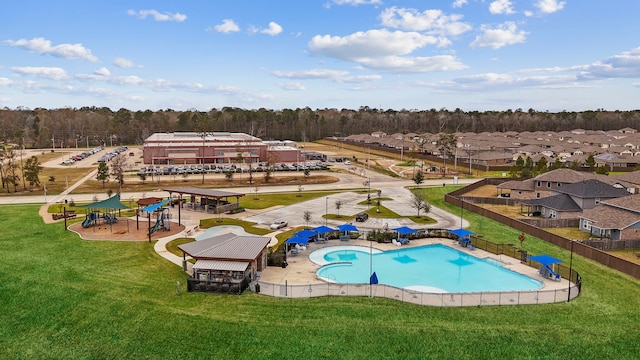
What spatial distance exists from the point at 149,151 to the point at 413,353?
307 feet

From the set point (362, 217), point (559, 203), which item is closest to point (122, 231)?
point (362, 217)

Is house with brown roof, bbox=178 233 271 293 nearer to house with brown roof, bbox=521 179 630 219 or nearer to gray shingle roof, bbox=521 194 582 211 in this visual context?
gray shingle roof, bbox=521 194 582 211

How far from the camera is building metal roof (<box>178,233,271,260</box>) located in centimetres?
3231

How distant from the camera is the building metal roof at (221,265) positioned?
3140 cm

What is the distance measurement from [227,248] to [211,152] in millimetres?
78637

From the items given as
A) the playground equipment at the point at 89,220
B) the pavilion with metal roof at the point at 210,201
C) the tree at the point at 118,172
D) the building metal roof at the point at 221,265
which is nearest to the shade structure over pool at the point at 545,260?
the building metal roof at the point at 221,265

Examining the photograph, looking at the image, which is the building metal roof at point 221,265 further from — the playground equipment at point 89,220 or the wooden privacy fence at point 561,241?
the wooden privacy fence at point 561,241

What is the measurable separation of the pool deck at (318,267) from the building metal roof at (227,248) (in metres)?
2.12

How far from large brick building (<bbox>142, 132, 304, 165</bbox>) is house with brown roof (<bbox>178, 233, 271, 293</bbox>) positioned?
68.7 m

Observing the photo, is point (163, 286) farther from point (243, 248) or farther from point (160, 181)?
point (160, 181)

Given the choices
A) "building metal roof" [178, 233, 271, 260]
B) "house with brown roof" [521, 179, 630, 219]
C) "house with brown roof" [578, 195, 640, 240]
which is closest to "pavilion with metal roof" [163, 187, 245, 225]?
"building metal roof" [178, 233, 271, 260]

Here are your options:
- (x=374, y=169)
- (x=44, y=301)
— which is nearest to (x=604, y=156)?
(x=374, y=169)

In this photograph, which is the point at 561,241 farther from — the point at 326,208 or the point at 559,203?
the point at 326,208

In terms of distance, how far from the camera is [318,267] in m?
36.3
